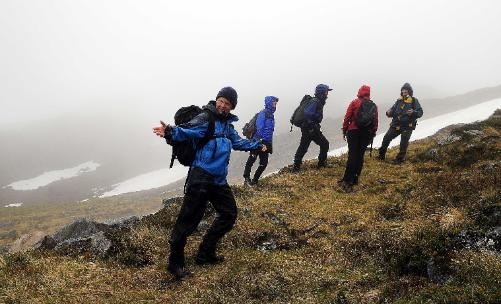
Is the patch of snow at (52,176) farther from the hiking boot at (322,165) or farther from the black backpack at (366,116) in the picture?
the black backpack at (366,116)

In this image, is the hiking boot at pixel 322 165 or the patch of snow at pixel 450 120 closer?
the hiking boot at pixel 322 165

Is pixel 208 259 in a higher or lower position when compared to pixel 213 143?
lower

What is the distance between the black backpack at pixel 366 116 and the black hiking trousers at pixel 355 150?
9.5 inches

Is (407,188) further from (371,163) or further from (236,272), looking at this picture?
(236,272)

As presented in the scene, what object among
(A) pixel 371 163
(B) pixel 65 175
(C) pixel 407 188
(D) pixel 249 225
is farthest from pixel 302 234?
(B) pixel 65 175

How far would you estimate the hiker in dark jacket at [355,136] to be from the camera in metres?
13.3

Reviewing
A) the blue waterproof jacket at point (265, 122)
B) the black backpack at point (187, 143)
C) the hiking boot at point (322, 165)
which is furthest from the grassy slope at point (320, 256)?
the hiking boot at point (322, 165)

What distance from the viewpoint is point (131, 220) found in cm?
1189

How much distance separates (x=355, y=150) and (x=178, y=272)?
7629mm

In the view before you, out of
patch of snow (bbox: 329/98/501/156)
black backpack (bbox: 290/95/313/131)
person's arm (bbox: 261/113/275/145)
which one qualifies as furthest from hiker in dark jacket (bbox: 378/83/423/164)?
patch of snow (bbox: 329/98/501/156)

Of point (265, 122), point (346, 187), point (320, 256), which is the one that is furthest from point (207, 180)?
point (346, 187)

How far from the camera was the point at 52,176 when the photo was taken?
13000 cm

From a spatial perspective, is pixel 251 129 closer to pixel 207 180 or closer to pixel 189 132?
pixel 207 180

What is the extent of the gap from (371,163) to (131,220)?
31.6 ft
